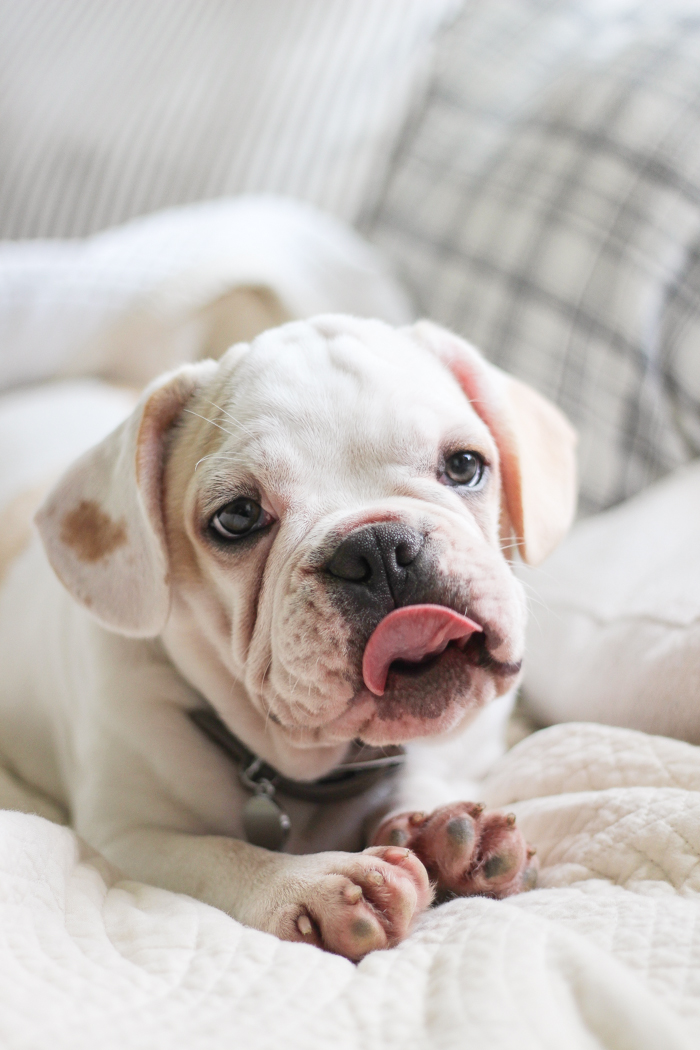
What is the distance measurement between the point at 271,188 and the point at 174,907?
243cm

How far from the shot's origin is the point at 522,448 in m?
1.38

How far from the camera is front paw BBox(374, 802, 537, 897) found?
998 millimetres

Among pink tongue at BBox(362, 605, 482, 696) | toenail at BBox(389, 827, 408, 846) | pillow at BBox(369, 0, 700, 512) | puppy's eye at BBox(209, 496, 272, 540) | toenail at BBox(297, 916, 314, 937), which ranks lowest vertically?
toenail at BBox(389, 827, 408, 846)

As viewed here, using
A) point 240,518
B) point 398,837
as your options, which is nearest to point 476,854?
point 398,837

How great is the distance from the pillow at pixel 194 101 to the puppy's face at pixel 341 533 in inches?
65.5

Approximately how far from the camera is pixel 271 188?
283 cm

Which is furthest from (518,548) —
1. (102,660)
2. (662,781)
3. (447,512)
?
(102,660)

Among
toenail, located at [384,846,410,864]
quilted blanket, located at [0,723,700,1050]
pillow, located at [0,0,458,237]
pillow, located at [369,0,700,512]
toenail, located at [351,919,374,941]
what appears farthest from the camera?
pillow, located at [0,0,458,237]

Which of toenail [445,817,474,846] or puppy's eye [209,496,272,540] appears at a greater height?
puppy's eye [209,496,272,540]

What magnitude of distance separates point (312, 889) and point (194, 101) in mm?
2723

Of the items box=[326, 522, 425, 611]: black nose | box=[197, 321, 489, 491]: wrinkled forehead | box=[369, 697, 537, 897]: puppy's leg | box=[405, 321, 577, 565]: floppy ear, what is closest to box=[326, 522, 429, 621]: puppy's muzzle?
box=[326, 522, 425, 611]: black nose

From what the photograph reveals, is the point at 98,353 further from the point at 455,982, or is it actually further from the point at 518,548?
the point at 455,982

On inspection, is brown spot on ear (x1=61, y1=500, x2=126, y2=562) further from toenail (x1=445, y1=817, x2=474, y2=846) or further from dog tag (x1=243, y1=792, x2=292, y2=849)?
toenail (x1=445, y1=817, x2=474, y2=846)

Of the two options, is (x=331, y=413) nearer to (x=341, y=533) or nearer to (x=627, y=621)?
(x=341, y=533)
